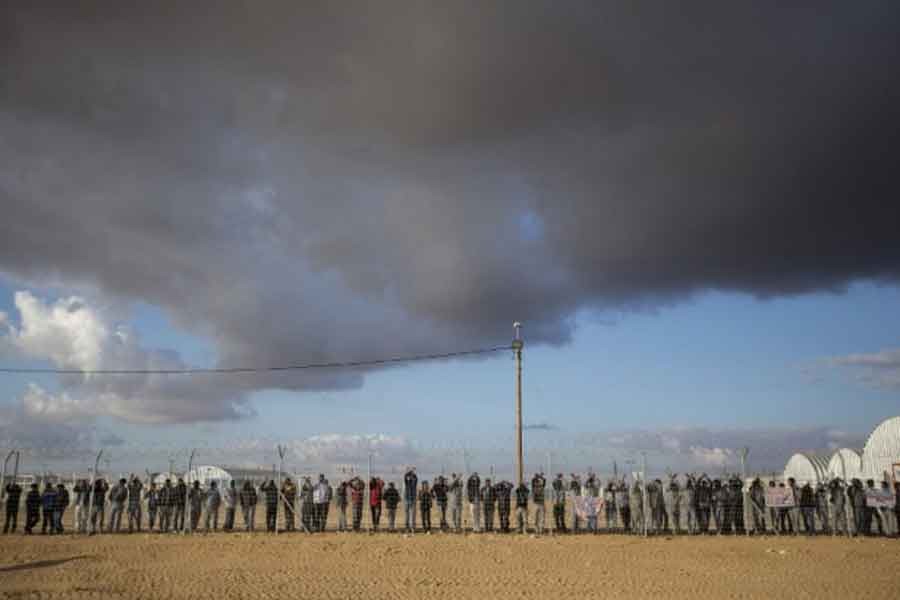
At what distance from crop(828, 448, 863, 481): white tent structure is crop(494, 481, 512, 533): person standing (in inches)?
927

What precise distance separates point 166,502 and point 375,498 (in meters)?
6.61

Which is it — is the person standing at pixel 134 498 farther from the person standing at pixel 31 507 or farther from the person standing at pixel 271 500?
the person standing at pixel 271 500

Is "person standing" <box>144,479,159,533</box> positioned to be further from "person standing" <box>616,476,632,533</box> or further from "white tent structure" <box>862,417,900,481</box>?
"white tent structure" <box>862,417,900,481</box>

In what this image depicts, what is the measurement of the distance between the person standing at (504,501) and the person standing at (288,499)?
6.47 metres

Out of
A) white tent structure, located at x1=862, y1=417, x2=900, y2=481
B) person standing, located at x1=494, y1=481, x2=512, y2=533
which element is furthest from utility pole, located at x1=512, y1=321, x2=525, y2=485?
white tent structure, located at x1=862, y1=417, x2=900, y2=481

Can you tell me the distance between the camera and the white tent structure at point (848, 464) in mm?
38606

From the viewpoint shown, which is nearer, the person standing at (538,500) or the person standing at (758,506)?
the person standing at (538,500)

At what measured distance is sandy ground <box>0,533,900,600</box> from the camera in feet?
46.7

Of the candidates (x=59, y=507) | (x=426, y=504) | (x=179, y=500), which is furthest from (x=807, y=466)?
(x=59, y=507)

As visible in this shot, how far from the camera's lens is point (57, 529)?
22828 mm

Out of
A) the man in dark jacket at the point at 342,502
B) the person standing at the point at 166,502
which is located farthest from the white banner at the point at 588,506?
the person standing at the point at 166,502

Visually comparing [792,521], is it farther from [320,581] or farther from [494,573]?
[320,581]

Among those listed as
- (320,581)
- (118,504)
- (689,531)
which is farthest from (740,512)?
(118,504)

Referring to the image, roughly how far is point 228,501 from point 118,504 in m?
3.32
